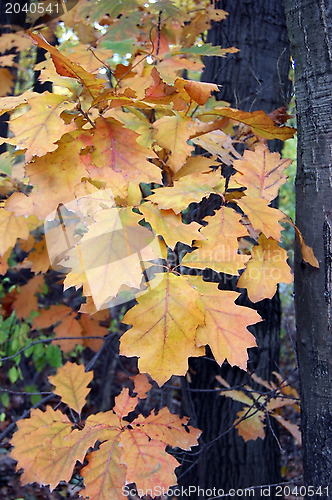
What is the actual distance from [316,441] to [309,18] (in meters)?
1.37

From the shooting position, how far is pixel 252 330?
220cm

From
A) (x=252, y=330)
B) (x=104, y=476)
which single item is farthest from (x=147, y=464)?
(x=252, y=330)

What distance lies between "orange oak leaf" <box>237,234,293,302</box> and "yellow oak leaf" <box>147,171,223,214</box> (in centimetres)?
22

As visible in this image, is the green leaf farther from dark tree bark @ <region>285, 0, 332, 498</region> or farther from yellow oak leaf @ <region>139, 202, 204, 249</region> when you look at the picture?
yellow oak leaf @ <region>139, 202, 204, 249</region>

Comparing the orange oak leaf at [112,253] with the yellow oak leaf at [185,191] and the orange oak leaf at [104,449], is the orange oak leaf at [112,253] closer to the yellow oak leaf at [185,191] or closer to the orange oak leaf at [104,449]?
the yellow oak leaf at [185,191]

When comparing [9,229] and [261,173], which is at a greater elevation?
[261,173]

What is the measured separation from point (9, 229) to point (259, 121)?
815 millimetres

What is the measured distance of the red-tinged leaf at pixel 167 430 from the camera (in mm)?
1237

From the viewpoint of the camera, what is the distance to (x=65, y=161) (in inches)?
39.8

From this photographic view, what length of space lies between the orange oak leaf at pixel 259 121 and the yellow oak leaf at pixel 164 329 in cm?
49

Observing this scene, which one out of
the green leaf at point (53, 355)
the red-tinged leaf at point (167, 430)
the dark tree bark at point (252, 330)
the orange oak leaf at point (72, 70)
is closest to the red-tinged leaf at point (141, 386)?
the red-tinged leaf at point (167, 430)

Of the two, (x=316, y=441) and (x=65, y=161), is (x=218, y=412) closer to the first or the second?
(x=316, y=441)

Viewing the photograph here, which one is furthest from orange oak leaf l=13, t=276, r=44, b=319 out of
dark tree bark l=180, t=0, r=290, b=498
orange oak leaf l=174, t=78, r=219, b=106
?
orange oak leaf l=174, t=78, r=219, b=106

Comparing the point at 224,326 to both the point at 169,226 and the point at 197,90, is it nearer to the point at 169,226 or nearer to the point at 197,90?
the point at 169,226
